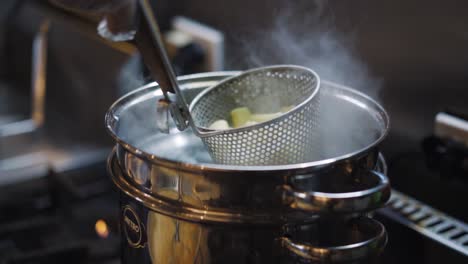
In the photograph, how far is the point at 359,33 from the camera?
889 millimetres

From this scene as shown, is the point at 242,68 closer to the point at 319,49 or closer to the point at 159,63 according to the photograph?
the point at 319,49

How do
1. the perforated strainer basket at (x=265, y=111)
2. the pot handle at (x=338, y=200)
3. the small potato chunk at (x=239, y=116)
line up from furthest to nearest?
the small potato chunk at (x=239, y=116), the perforated strainer basket at (x=265, y=111), the pot handle at (x=338, y=200)

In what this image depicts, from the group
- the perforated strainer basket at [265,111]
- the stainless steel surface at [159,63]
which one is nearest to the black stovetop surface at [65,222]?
the perforated strainer basket at [265,111]

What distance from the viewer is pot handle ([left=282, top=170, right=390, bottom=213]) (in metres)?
0.48

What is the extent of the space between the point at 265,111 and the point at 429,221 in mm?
237

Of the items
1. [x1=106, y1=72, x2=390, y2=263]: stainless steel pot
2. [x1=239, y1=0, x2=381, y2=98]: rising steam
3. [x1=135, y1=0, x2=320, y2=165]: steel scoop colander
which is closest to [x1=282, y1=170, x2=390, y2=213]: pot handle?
[x1=106, y1=72, x2=390, y2=263]: stainless steel pot

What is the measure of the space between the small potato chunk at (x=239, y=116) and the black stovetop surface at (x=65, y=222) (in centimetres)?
21

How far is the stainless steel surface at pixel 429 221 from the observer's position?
2.26 ft

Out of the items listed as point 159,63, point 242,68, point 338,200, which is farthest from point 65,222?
point 338,200

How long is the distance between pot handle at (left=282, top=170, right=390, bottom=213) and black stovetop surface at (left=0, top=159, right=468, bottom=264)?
254 millimetres

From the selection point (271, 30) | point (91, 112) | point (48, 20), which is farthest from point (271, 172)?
point (48, 20)

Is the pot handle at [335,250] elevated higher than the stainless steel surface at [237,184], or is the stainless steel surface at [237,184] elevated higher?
the stainless steel surface at [237,184]

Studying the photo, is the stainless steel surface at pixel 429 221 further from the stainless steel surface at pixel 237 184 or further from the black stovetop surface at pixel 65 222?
the stainless steel surface at pixel 237 184

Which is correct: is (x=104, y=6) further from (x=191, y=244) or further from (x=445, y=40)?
(x=445, y=40)
